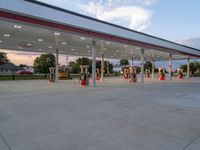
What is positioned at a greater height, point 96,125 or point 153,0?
point 153,0

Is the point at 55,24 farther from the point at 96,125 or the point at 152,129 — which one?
the point at 152,129

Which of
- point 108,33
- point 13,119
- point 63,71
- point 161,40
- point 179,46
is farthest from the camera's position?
point 63,71

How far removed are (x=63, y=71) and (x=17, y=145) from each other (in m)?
26.1

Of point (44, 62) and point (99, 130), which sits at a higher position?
point (44, 62)

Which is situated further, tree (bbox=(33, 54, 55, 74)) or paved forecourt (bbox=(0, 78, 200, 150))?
tree (bbox=(33, 54, 55, 74))

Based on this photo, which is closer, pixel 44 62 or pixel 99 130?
pixel 99 130

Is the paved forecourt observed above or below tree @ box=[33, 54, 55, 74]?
below

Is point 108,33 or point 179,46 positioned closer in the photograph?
point 108,33

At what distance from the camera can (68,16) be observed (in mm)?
11734

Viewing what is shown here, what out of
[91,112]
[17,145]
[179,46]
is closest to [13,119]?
[17,145]

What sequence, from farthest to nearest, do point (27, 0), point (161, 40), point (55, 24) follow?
point (161, 40) < point (55, 24) < point (27, 0)

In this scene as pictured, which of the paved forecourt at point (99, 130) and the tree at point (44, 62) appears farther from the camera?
the tree at point (44, 62)

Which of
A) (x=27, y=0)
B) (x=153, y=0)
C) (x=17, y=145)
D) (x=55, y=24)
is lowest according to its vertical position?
(x=17, y=145)

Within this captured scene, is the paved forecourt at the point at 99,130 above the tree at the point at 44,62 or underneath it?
underneath
